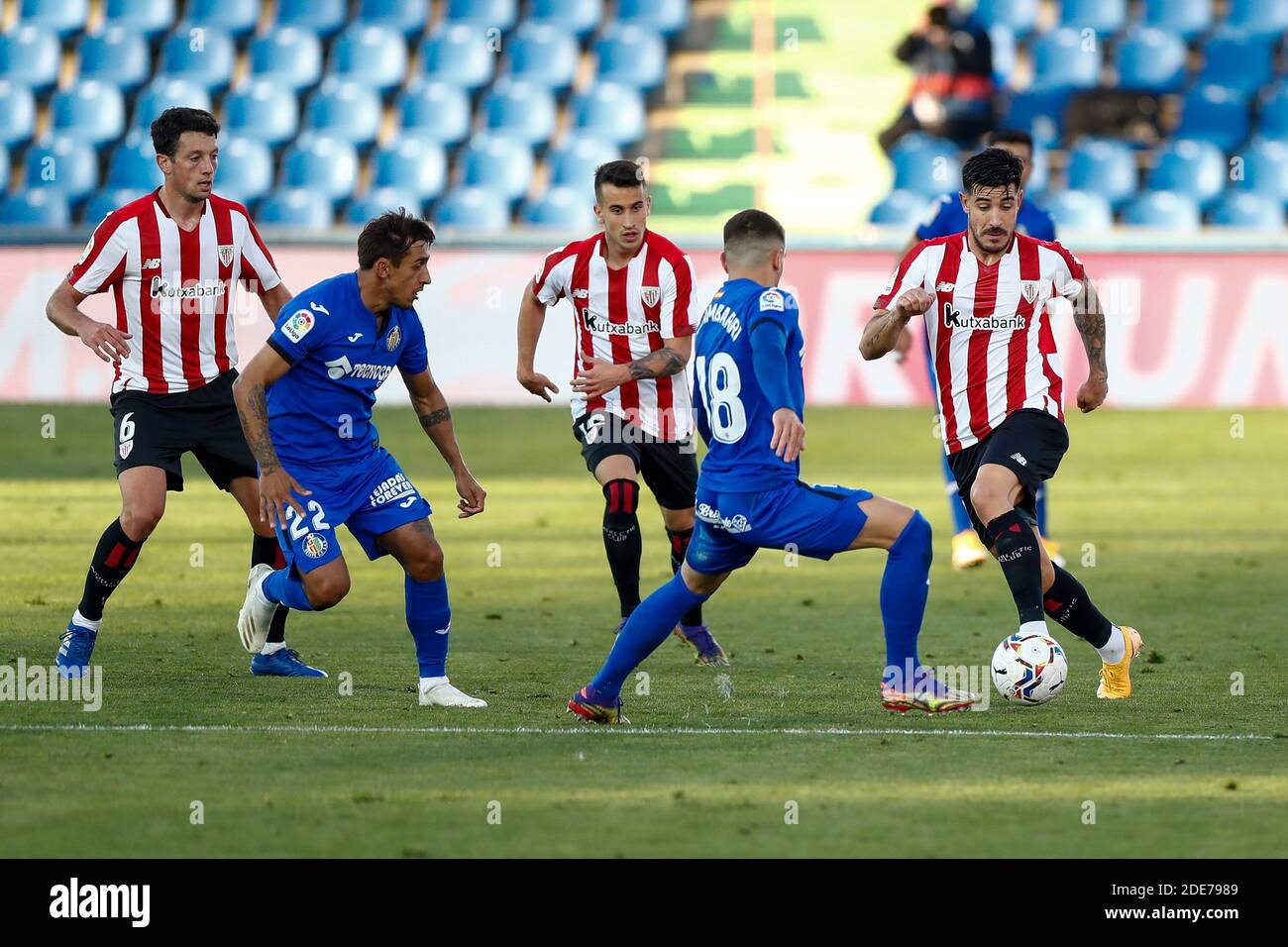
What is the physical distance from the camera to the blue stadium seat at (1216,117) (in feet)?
73.8

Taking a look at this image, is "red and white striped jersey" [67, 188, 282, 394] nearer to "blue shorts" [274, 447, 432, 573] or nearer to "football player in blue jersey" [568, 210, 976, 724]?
"blue shorts" [274, 447, 432, 573]

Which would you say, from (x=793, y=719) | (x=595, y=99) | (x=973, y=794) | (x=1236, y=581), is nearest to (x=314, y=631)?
(x=793, y=719)

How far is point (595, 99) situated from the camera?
23.3 metres

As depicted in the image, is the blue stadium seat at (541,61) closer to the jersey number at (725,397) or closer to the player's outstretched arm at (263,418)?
the player's outstretched arm at (263,418)

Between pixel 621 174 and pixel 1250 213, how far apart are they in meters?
14.6

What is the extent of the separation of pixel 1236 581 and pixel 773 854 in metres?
6.53

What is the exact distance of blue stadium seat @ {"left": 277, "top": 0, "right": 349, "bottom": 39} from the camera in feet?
77.8

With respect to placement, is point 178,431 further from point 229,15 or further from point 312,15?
point 312,15

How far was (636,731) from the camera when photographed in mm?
6680

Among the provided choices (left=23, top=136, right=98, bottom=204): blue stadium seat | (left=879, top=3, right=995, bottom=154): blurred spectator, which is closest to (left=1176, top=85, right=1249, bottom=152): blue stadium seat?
(left=879, top=3, right=995, bottom=154): blurred spectator

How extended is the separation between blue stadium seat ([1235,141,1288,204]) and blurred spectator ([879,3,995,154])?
9.44ft

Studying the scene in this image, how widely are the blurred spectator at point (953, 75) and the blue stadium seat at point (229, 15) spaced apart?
25.2 ft

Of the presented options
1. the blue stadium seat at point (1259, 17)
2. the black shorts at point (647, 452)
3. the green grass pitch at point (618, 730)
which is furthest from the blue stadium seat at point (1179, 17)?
the black shorts at point (647, 452)

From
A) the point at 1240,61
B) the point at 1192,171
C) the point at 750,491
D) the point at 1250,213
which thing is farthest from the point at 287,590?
the point at 1240,61
